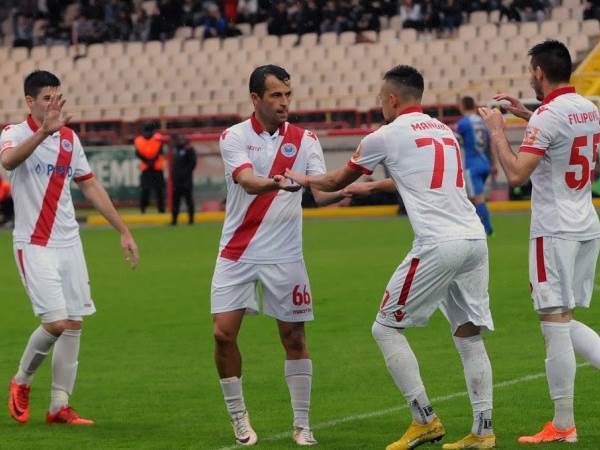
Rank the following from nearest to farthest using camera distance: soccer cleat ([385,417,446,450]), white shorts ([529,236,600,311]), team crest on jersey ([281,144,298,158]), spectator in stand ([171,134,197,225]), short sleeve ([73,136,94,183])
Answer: soccer cleat ([385,417,446,450])
white shorts ([529,236,600,311])
team crest on jersey ([281,144,298,158])
short sleeve ([73,136,94,183])
spectator in stand ([171,134,197,225])

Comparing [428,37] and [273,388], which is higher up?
[428,37]

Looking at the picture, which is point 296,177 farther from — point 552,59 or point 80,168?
point 80,168

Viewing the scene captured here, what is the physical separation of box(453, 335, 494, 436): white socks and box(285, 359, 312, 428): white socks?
42.1 inches

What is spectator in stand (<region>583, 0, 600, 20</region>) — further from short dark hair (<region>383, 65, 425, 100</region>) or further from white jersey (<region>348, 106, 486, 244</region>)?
white jersey (<region>348, 106, 486, 244</region>)

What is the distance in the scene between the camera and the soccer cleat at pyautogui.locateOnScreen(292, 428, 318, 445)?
875cm

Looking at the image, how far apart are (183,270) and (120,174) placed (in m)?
13.8

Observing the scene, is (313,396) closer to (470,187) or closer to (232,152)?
(232,152)

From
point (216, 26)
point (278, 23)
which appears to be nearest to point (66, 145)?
point (278, 23)

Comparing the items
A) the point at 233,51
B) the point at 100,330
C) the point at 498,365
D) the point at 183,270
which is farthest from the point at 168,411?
the point at 233,51

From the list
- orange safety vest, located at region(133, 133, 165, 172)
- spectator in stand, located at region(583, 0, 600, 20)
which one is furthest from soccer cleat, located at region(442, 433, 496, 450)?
spectator in stand, located at region(583, 0, 600, 20)

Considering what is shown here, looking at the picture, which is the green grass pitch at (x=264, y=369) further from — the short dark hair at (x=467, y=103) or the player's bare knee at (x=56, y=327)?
the short dark hair at (x=467, y=103)

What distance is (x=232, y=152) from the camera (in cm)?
882

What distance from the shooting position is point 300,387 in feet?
29.3

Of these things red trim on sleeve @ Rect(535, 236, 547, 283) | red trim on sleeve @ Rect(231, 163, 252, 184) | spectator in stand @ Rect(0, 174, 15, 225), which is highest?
red trim on sleeve @ Rect(231, 163, 252, 184)
